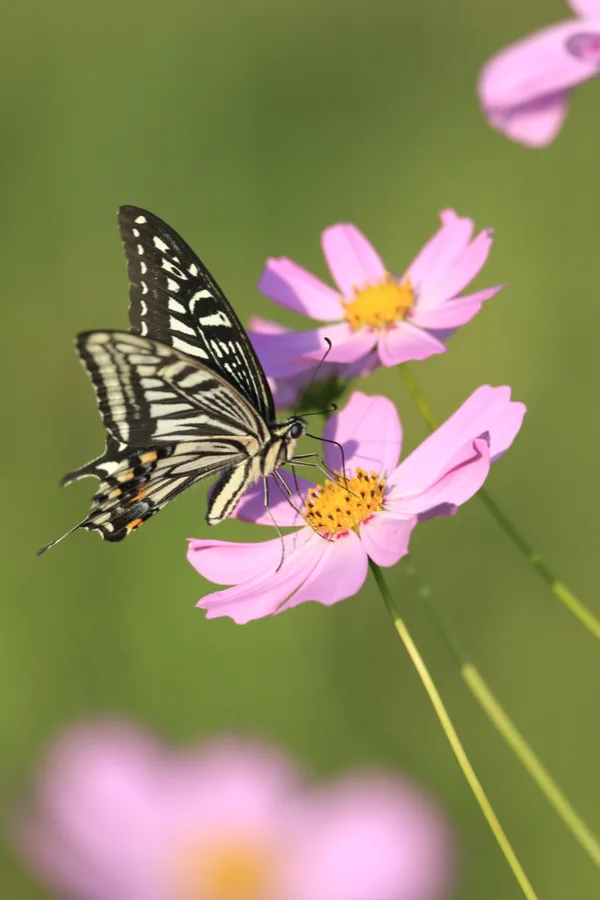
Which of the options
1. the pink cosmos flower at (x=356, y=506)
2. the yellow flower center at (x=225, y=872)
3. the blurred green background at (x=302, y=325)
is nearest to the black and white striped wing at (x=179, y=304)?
the pink cosmos flower at (x=356, y=506)

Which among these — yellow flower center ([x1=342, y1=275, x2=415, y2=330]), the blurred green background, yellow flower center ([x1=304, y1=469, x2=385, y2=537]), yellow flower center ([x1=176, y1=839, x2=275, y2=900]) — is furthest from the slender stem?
the blurred green background

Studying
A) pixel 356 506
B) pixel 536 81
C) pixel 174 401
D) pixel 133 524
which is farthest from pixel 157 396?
pixel 536 81

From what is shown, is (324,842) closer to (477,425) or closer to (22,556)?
(477,425)

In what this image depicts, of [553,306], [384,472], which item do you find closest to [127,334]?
[384,472]

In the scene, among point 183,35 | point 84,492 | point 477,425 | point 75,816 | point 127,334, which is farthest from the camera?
point 183,35

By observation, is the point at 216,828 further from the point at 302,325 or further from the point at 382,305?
the point at 302,325

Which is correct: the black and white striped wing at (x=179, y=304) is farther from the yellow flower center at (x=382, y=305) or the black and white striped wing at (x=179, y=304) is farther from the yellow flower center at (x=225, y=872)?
the yellow flower center at (x=225, y=872)
